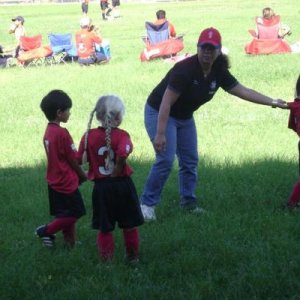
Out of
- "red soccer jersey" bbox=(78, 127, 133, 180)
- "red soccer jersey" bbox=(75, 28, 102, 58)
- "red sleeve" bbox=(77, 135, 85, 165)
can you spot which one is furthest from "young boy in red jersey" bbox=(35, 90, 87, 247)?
"red soccer jersey" bbox=(75, 28, 102, 58)

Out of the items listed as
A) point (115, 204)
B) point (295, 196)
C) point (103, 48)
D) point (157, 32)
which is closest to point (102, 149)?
point (115, 204)

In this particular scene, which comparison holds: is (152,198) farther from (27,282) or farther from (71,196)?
(27,282)

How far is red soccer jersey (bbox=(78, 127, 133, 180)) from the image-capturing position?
181 inches

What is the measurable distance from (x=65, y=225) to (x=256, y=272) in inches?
62.7

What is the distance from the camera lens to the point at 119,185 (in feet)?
15.5

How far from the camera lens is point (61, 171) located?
5.07m

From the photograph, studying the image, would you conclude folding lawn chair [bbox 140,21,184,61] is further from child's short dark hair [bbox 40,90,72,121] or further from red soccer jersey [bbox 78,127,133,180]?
red soccer jersey [bbox 78,127,133,180]

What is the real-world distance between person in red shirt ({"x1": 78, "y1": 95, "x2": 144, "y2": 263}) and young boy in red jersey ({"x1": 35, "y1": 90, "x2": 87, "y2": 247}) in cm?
27

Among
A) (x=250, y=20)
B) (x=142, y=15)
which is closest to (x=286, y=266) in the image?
(x=250, y=20)

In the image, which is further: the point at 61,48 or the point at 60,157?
the point at 61,48

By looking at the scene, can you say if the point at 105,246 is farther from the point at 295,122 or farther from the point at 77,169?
the point at 295,122

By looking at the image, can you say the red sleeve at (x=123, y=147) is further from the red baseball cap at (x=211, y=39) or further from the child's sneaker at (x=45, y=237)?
the red baseball cap at (x=211, y=39)

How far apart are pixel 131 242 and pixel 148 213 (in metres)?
1.19

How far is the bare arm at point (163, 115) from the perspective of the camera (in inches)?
222
